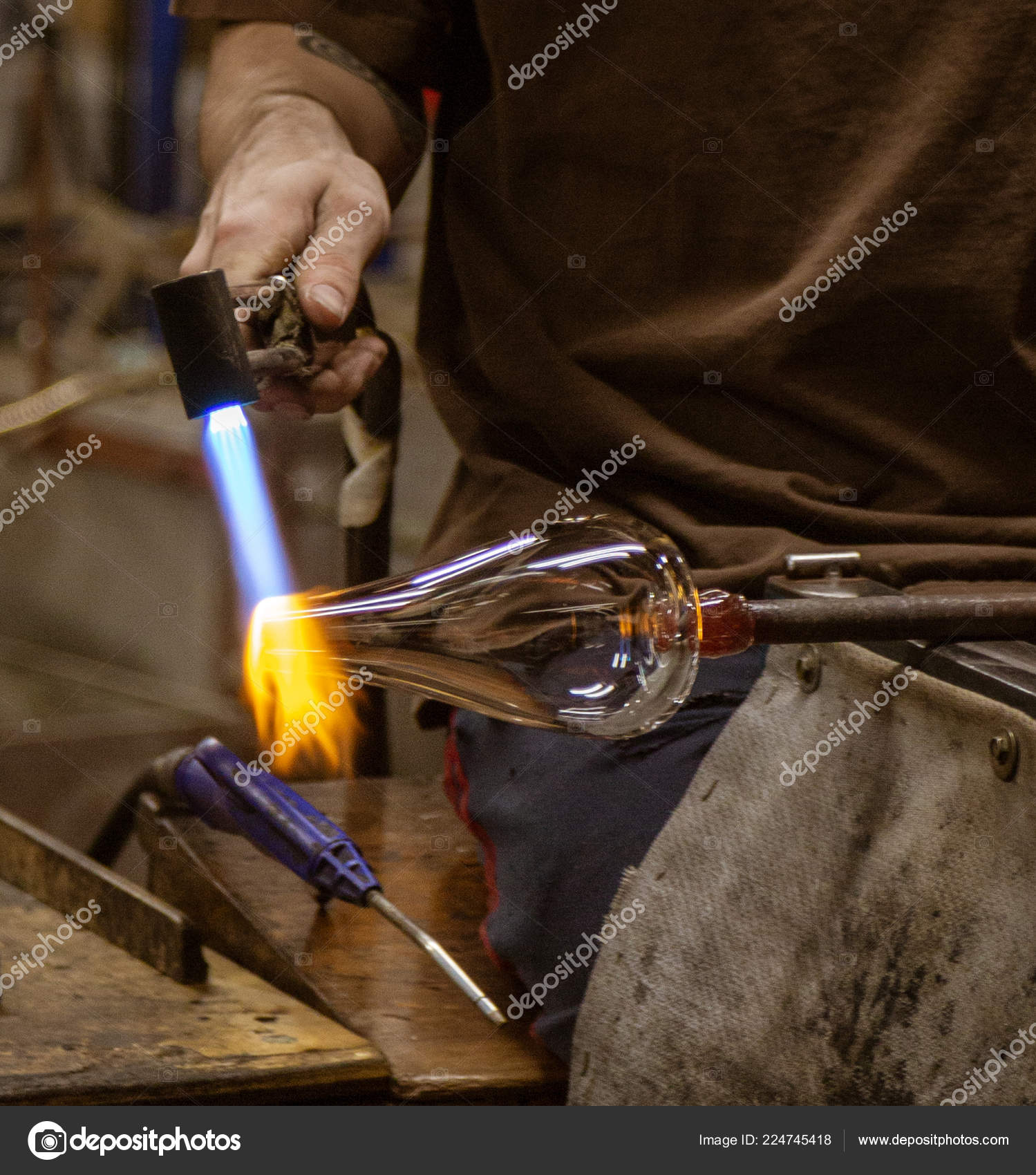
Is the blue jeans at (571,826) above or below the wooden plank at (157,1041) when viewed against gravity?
above

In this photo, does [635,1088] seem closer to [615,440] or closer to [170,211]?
[615,440]

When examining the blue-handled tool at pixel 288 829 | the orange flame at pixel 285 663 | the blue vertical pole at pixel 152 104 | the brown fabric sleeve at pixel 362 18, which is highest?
the blue vertical pole at pixel 152 104

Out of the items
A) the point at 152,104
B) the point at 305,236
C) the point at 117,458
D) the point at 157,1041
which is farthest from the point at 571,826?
the point at 152,104

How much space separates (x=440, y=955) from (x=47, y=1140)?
0.75ft

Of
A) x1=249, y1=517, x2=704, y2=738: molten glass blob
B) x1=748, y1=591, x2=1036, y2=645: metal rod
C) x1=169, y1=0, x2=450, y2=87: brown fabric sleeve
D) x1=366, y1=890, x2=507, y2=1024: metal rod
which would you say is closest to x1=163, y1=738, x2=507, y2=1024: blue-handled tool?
x1=366, y1=890, x2=507, y2=1024: metal rod

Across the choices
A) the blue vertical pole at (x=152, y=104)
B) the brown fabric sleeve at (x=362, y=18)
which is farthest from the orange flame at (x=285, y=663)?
the blue vertical pole at (x=152, y=104)

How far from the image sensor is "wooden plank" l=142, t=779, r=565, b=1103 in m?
0.65

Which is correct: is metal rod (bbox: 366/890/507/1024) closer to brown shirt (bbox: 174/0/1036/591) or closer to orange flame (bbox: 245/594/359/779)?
orange flame (bbox: 245/594/359/779)

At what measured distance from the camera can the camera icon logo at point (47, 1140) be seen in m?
0.55

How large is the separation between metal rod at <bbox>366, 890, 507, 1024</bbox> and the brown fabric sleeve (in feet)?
1.77

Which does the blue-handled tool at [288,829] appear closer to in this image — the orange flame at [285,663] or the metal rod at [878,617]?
the orange flame at [285,663]

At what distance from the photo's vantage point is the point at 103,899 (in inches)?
30.5

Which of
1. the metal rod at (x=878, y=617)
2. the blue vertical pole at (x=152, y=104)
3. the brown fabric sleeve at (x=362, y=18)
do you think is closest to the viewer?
the metal rod at (x=878, y=617)

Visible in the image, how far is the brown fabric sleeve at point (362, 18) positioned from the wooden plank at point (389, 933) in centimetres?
52
